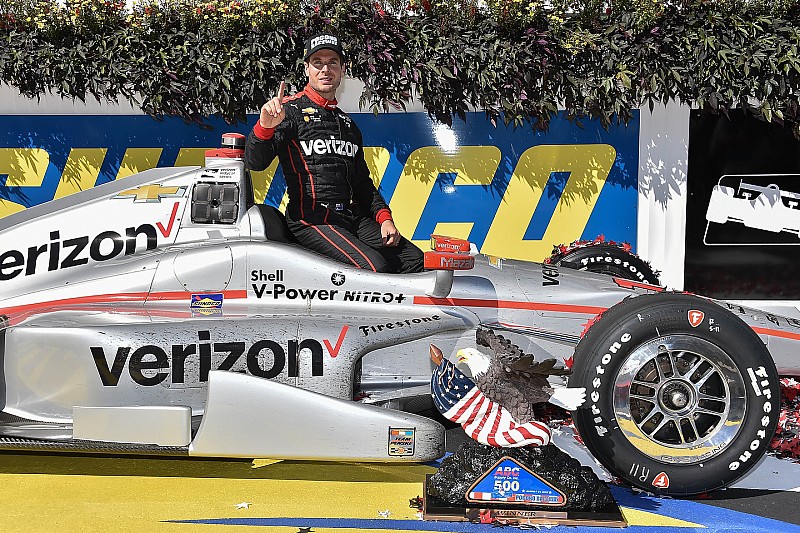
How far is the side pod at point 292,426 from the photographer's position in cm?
296

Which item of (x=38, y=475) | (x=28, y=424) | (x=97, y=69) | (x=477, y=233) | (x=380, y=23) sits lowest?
(x=38, y=475)

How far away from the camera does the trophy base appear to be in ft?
9.36

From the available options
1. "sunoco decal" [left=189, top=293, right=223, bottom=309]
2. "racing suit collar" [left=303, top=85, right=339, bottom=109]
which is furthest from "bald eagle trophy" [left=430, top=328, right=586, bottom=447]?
"racing suit collar" [left=303, top=85, right=339, bottom=109]

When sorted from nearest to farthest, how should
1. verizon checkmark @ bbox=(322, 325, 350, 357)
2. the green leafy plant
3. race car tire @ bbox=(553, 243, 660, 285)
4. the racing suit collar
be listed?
verizon checkmark @ bbox=(322, 325, 350, 357), the racing suit collar, race car tire @ bbox=(553, 243, 660, 285), the green leafy plant

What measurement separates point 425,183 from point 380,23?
122 cm

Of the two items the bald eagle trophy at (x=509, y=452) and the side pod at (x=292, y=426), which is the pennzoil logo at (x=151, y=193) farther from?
the bald eagle trophy at (x=509, y=452)

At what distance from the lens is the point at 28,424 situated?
3.11m

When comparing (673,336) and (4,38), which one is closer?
(673,336)

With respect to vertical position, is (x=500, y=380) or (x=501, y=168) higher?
(x=501, y=168)

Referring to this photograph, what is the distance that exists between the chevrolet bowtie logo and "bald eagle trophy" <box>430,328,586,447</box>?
63.3 inches

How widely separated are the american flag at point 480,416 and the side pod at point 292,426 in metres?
0.17

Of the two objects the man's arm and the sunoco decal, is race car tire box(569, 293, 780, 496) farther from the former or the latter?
the man's arm

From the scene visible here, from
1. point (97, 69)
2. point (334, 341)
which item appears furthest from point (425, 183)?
point (334, 341)

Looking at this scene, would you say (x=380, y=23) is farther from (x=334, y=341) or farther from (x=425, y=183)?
(x=334, y=341)
